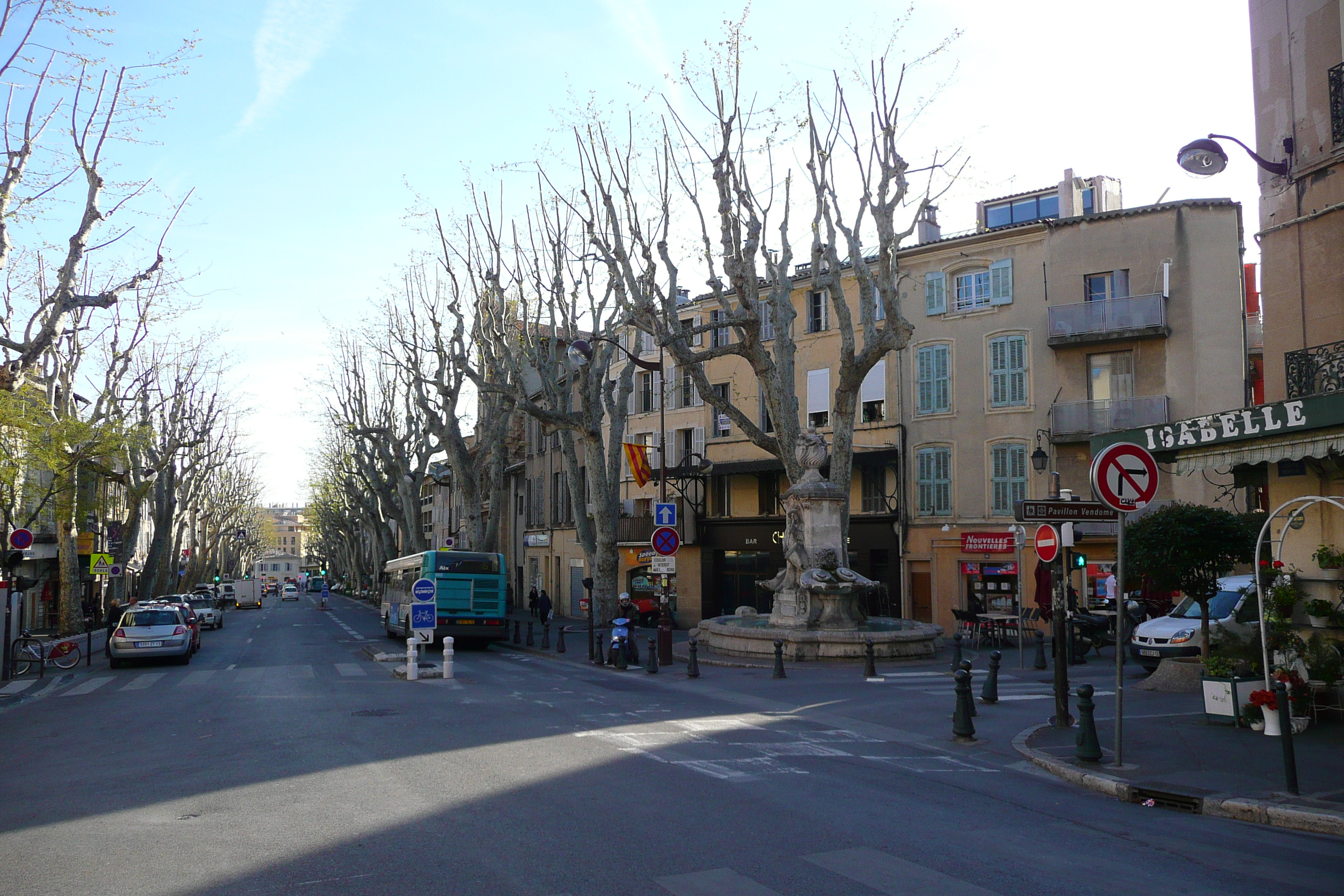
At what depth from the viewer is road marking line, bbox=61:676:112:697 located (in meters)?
17.9

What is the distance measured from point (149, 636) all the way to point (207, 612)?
62.3ft

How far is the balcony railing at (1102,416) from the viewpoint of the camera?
28125 millimetres

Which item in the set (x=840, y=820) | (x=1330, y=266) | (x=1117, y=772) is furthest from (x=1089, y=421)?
(x=840, y=820)

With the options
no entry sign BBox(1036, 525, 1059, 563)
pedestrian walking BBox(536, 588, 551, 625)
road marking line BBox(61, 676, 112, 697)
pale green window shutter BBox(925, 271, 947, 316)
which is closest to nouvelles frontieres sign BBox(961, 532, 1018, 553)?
no entry sign BBox(1036, 525, 1059, 563)

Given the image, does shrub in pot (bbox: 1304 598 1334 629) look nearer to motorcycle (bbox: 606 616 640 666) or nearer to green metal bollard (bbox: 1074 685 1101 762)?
green metal bollard (bbox: 1074 685 1101 762)

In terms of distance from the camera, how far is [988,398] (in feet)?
102

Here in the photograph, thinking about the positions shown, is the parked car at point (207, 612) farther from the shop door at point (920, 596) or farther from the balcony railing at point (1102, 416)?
the balcony railing at point (1102, 416)

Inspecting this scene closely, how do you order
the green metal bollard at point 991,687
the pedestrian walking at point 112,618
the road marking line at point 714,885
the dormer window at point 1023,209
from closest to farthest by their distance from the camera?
the road marking line at point 714,885, the green metal bollard at point 991,687, the pedestrian walking at point 112,618, the dormer window at point 1023,209

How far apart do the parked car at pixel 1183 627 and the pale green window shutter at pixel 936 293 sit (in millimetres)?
16085

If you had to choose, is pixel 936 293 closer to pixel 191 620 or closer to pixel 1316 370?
pixel 1316 370

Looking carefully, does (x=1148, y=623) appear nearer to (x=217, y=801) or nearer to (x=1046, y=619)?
(x=1046, y=619)

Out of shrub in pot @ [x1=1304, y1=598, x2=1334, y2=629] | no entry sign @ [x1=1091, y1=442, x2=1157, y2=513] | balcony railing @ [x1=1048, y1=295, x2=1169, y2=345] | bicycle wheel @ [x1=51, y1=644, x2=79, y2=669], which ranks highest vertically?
balcony railing @ [x1=1048, y1=295, x2=1169, y2=345]

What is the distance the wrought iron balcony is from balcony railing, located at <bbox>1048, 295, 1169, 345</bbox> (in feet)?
54.6

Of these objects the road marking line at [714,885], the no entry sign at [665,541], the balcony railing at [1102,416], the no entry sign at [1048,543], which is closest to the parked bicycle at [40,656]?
the no entry sign at [665,541]
